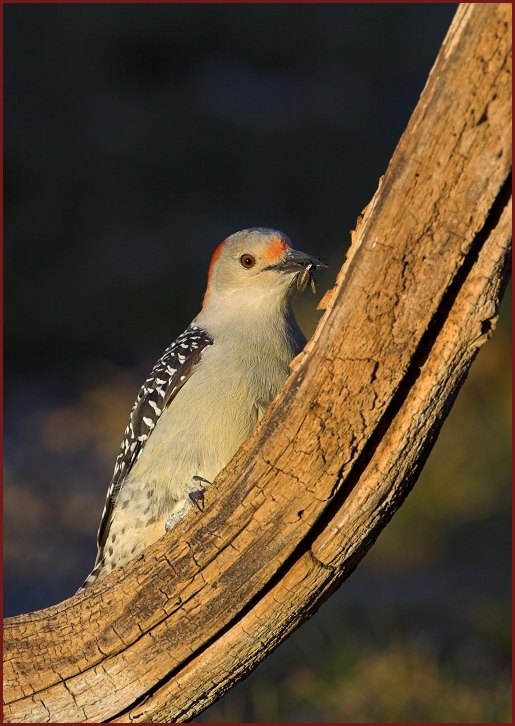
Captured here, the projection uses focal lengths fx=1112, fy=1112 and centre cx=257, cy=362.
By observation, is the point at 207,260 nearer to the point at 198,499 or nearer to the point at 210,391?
the point at 210,391

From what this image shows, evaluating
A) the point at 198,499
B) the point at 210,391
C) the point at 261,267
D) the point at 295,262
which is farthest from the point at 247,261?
the point at 198,499

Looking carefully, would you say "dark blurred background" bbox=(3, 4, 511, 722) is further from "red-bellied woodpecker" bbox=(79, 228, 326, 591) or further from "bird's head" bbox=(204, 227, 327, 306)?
"bird's head" bbox=(204, 227, 327, 306)

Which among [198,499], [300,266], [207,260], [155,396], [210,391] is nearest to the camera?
[198,499]

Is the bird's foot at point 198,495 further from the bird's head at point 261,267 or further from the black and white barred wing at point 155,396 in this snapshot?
the bird's head at point 261,267

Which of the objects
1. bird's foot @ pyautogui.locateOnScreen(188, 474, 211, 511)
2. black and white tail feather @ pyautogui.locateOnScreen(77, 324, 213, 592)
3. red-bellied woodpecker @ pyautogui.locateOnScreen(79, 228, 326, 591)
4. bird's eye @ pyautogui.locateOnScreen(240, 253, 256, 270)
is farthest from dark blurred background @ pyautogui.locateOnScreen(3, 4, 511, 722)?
bird's eye @ pyautogui.locateOnScreen(240, 253, 256, 270)

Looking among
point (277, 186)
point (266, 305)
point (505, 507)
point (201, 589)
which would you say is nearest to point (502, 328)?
point (505, 507)

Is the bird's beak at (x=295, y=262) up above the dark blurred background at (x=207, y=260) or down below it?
below

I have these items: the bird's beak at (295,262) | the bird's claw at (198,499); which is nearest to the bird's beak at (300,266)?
the bird's beak at (295,262)
